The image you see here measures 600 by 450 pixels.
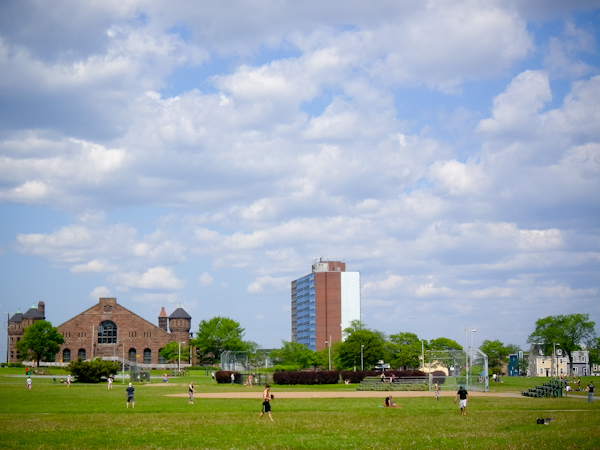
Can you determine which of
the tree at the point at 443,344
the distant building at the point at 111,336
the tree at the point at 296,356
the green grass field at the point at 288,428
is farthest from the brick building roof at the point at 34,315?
the green grass field at the point at 288,428

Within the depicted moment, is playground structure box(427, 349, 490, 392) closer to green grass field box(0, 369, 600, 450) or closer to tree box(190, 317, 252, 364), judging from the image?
green grass field box(0, 369, 600, 450)

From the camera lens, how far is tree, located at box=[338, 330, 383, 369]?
10762 cm

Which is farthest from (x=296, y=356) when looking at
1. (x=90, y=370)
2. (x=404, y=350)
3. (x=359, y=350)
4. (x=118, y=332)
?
(x=90, y=370)

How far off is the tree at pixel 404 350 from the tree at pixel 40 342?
71025mm

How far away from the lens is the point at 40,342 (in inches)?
5236

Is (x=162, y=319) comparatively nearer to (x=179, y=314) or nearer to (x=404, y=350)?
(x=179, y=314)

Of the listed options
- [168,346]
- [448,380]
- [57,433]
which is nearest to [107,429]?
[57,433]

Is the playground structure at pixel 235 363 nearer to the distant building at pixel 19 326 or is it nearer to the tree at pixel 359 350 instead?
the tree at pixel 359 350

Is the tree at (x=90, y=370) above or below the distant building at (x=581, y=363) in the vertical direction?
above

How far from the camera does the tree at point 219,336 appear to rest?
485ft

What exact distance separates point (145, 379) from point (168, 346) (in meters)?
60.8

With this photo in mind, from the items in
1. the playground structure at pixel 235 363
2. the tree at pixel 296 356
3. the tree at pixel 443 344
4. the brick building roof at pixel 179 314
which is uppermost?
the brick building roof at pixel 179 314

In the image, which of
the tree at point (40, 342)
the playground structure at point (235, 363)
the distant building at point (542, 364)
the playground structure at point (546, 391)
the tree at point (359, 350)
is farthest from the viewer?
the distant building at point (542, 364)

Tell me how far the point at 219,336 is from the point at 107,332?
2601cm
